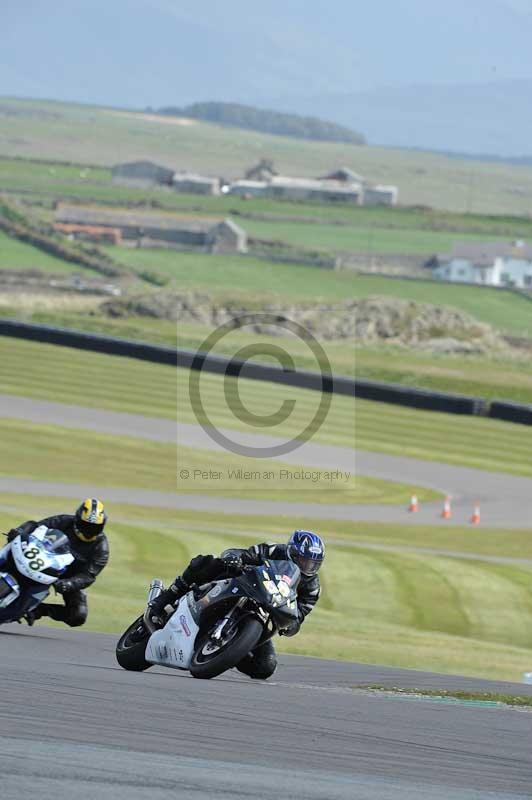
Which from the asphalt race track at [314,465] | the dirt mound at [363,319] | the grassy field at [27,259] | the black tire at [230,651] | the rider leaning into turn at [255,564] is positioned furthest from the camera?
the grassy field at [27,259]

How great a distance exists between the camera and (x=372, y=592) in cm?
2361

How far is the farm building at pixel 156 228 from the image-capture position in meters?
125

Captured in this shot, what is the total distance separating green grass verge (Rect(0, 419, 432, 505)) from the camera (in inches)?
1371

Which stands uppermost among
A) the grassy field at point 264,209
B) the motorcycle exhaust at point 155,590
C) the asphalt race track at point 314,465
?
the grassy field at point 264,209

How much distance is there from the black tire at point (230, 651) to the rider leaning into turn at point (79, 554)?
9.35ft

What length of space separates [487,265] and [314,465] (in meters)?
98.8

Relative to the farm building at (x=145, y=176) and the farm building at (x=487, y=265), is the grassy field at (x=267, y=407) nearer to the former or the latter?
the farm building at (x=487, y=265)

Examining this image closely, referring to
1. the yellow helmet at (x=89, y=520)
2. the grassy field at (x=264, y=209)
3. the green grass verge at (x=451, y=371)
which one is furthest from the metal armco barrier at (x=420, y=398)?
the grassy field at (x=264, y=209)

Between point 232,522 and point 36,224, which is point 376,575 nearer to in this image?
point 232,522

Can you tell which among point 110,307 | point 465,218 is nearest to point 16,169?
point 465,218

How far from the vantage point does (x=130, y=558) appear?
24.5m

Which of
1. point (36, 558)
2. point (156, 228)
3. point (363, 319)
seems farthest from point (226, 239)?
point (36, 558)

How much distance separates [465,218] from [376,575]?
529 feet

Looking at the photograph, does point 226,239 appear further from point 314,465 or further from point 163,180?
point 314,465
